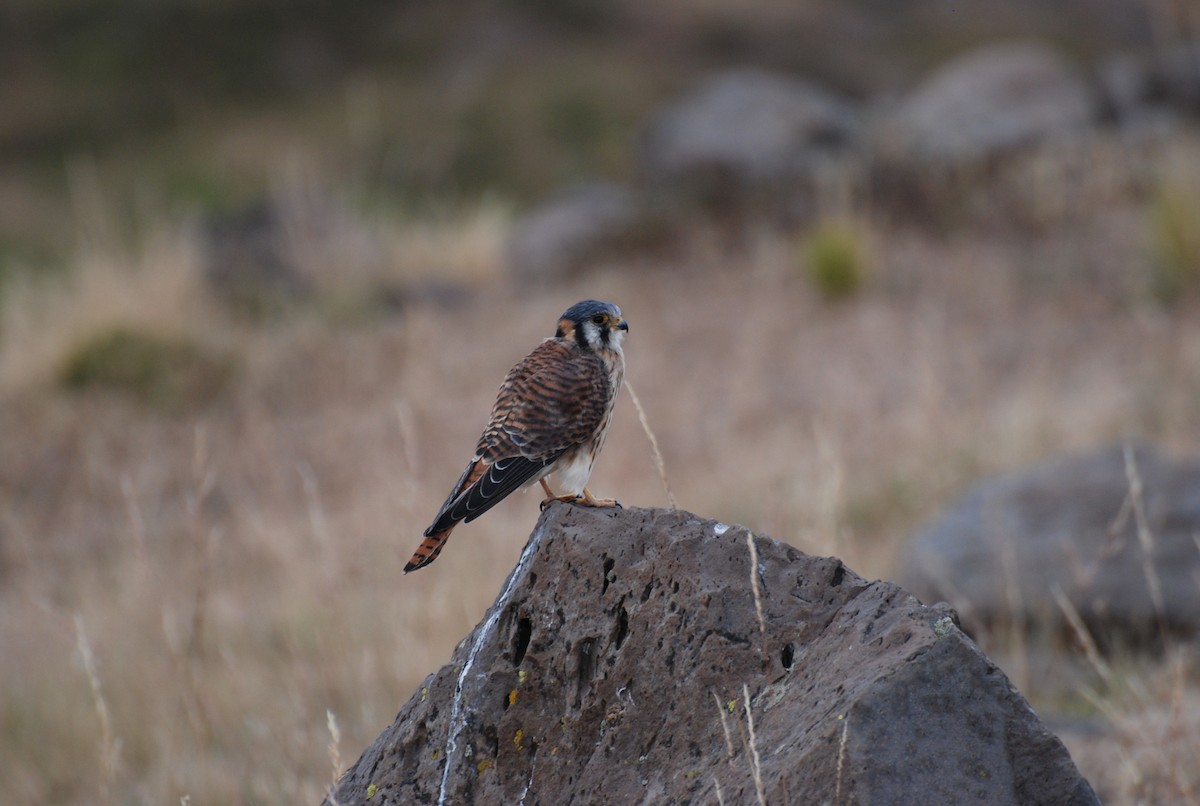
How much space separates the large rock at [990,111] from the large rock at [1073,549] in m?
7.09

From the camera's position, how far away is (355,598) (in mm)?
5648

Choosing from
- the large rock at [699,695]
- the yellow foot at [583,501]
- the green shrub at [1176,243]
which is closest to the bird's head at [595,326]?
the yellow foot at [583,501]

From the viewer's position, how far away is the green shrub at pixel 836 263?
9.45 metres

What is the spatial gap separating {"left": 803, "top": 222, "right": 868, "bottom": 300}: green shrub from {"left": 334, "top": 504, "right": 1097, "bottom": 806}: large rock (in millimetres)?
7506

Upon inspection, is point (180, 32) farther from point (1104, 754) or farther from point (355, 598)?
point (1104, 754)

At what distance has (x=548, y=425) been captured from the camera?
2.53 m

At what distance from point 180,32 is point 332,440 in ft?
79.9

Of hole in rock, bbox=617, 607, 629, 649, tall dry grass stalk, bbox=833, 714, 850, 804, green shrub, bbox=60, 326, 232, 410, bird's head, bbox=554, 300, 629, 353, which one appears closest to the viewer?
tall dry grass stalk, bbox=833, 714, 850, 804

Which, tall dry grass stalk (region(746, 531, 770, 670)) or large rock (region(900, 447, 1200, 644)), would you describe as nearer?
tall dry grass stalk (region(746, 531, 770, 670))

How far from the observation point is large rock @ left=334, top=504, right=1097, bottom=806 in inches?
70.4

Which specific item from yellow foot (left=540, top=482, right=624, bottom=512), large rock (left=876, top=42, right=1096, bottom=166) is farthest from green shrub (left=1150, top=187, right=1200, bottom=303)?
yellow foot (left=540, top=482, right=624, bottom=512)

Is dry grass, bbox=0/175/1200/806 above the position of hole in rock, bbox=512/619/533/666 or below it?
below

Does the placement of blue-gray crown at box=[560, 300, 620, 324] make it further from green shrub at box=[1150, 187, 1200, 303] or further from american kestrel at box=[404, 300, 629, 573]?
green shrub at box=[1150, 187, 1200, 303]

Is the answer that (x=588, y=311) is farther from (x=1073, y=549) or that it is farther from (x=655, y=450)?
(x=1073, y=549)
